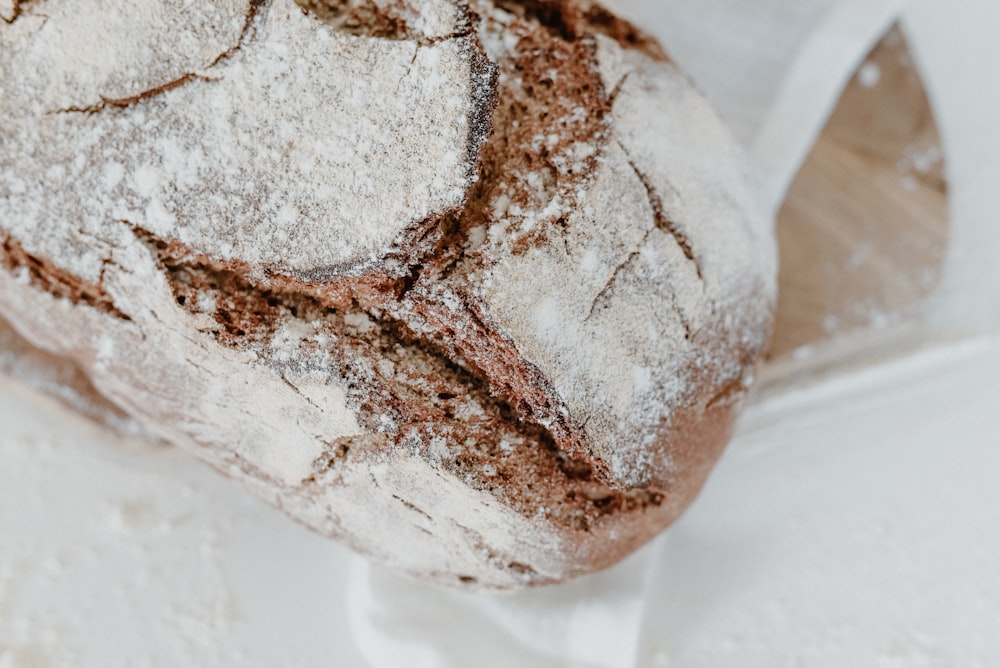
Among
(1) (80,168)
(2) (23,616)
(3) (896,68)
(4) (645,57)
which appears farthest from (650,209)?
(2) (23,616)

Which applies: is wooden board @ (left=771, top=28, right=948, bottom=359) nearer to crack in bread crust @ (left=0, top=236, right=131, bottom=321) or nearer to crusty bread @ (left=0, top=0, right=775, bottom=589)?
crusty bread @ (left=0, top=0, right=775, bottom=589)

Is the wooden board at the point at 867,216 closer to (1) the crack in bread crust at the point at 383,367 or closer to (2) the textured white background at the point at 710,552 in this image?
(2) the textured white background at the point at 710,552

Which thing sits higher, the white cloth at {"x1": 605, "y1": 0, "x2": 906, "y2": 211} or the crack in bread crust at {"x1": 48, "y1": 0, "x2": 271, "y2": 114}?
the white cloth at {"x1": 605, "y1": 0, "x2": 906, "y2": 211}

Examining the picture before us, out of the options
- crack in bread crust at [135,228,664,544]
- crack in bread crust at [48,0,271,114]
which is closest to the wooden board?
crack in bread crust at [135,228,664,544]

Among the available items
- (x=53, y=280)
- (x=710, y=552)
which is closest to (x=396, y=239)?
(x=53, y=280)

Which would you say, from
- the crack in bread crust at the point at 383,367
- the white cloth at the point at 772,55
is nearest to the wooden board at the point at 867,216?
the white cloth at the point at 772,55

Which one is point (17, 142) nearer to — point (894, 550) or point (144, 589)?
point (144, 589)
